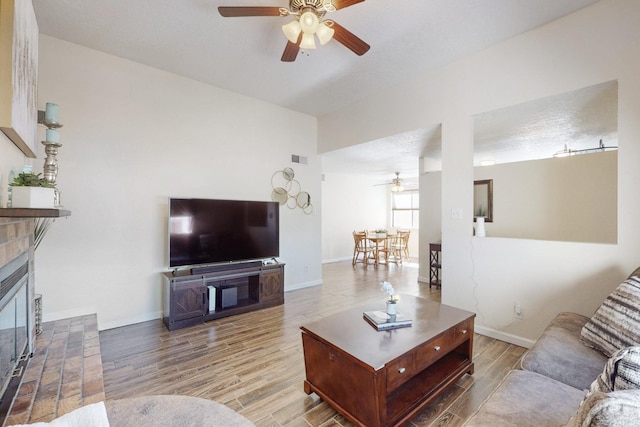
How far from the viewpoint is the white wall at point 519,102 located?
220 centimetres

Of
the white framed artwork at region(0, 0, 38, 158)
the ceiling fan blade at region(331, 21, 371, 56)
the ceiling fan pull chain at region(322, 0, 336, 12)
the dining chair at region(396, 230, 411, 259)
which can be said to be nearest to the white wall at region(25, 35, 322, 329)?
the white framed artwork at region(0, 0, 38, 158)

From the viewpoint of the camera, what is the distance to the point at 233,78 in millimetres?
3605

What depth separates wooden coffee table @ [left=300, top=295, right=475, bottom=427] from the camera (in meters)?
1.54

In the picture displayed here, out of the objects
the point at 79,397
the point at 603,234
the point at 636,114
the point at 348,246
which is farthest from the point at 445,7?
the point at 348,246

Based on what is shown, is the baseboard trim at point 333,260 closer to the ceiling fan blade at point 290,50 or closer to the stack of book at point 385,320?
the stack of book at point 385,320

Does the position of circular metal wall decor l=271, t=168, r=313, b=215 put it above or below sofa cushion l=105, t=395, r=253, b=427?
above

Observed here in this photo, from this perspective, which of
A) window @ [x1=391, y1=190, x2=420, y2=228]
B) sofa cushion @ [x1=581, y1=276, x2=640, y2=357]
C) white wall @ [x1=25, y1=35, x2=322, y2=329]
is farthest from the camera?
window @ [x1=391, y1=190, x2=420, y2=228]

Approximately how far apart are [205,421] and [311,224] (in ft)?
13.1

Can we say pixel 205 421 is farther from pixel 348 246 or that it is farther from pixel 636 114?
pixel 348 246

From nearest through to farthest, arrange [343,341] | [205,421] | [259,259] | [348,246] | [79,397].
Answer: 1. [205,421]
2. [79,397]
3. [343,341]
4. [259,259]
5. [348,246]

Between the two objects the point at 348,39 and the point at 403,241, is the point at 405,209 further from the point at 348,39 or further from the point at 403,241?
the point at 348,39

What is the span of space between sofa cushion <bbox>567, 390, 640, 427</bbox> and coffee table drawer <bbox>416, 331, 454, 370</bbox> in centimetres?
116

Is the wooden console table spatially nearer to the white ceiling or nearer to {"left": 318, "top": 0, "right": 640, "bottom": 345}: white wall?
{"left": 318, "top": 0, "right": 640, "bottom": 345}: white wall

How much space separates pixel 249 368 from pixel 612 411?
228 centimetres
